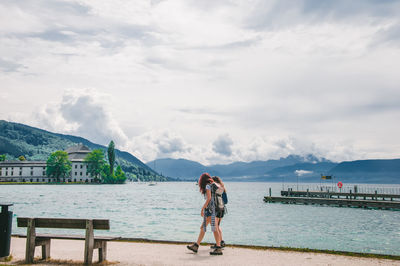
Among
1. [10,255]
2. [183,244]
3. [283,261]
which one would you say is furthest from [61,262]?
[283,261]

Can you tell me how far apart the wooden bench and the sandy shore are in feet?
1.30

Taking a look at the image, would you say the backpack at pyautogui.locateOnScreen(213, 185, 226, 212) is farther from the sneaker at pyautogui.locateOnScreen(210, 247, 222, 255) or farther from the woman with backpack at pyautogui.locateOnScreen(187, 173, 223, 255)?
the sneaker at pyautogui.locateOnScreen(210, 247, 222, 255)

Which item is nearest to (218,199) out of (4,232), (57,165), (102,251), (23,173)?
(102,251)

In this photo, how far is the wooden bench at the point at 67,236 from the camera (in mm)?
10109

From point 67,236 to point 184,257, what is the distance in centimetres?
339

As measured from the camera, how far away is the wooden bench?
10109 millimetres

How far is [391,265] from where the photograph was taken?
34.3 ft

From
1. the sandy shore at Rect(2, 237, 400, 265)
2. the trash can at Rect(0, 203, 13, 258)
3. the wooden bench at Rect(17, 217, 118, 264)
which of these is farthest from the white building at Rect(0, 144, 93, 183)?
the wooden bench at Rect(17, 217, 118, 264)

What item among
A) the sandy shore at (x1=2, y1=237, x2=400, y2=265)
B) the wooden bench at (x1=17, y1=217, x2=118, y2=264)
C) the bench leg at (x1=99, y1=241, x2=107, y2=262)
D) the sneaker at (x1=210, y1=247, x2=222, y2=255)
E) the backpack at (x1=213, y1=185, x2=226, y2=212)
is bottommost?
the sandy shore at (x1=2, y1=237, x2=400, y2=265)

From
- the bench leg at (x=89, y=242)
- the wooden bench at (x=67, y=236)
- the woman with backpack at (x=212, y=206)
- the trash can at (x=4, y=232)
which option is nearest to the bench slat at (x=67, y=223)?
the wooden bench at (x=67, y=236)

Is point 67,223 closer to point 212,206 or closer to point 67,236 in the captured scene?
point 67,236

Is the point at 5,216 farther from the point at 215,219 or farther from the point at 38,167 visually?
the point at 38,167

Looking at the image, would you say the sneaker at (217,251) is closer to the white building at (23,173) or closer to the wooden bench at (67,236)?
the wooden bench at (67,236)

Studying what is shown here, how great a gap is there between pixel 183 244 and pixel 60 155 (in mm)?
163332
